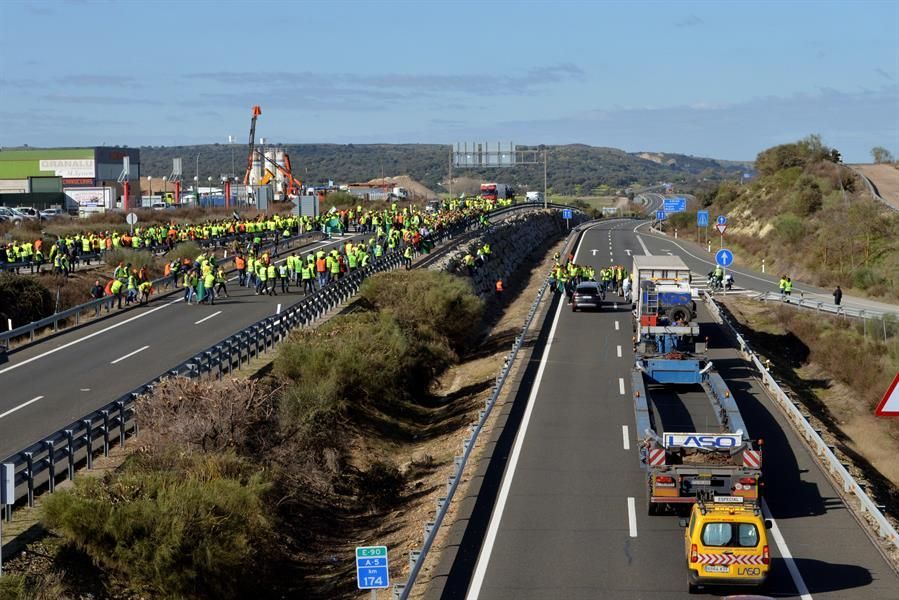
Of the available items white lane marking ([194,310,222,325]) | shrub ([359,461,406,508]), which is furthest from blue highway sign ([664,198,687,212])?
shrub ([359,461,406,508])

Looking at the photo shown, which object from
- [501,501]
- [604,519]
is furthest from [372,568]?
[501,501]

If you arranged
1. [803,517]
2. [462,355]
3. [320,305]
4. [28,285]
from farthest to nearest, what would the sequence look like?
[28,285]
[462,355]
[320,305]
[803,517]

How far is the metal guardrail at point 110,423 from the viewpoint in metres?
17.5

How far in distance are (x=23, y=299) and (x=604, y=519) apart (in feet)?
101

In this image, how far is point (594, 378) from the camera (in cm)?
3191

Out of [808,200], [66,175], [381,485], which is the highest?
[66,175]

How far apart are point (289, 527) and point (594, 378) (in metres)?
14.0

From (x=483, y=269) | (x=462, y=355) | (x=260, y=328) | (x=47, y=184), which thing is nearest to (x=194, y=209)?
(x=47, y=184)

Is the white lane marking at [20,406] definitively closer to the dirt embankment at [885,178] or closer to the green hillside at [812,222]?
the green hillside at [812,222]

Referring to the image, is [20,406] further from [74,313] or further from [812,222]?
[812,222]

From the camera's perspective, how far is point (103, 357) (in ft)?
101

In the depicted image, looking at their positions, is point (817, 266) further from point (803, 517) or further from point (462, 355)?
point (803, 517)

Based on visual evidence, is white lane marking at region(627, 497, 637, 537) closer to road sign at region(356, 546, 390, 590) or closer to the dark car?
road sign at region(356, 546, 390, 590)

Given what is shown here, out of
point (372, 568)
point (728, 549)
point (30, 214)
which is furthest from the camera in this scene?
point (30, 214)
